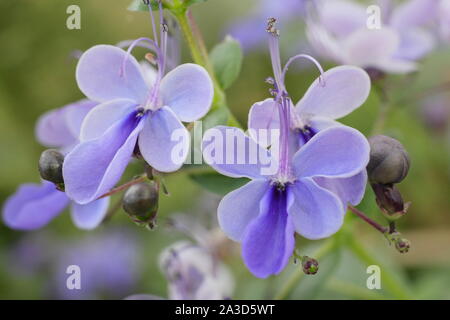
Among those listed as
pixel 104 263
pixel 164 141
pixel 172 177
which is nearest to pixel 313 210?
pixel 164 141

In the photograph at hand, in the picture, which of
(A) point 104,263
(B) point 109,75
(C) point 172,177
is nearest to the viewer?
(B) point 109,75

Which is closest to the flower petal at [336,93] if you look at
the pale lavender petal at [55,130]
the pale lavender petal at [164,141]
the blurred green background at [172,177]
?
the pale lavender petal at [164,141]

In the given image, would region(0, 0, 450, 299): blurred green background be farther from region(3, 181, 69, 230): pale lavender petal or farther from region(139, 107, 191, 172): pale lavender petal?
region(139, 107, 191, 172): pale lavender petal

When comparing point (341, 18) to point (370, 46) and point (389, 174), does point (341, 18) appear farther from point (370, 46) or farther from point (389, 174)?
point (389, 174)

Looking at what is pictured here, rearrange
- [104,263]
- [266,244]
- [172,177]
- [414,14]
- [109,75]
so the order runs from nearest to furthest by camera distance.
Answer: [266,244], [109,75], [414,14], [172,177], [104,263]

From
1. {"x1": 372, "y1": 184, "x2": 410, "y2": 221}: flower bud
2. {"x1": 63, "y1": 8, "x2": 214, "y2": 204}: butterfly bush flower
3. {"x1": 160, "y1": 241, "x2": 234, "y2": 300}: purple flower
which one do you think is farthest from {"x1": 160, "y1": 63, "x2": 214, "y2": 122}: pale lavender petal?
{"x1": 160, "y1": 241, "x2": 234, "y2": 300}: purple flower

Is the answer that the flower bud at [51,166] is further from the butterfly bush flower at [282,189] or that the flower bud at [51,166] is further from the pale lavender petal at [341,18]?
the pale lavender petal at [341,18]
